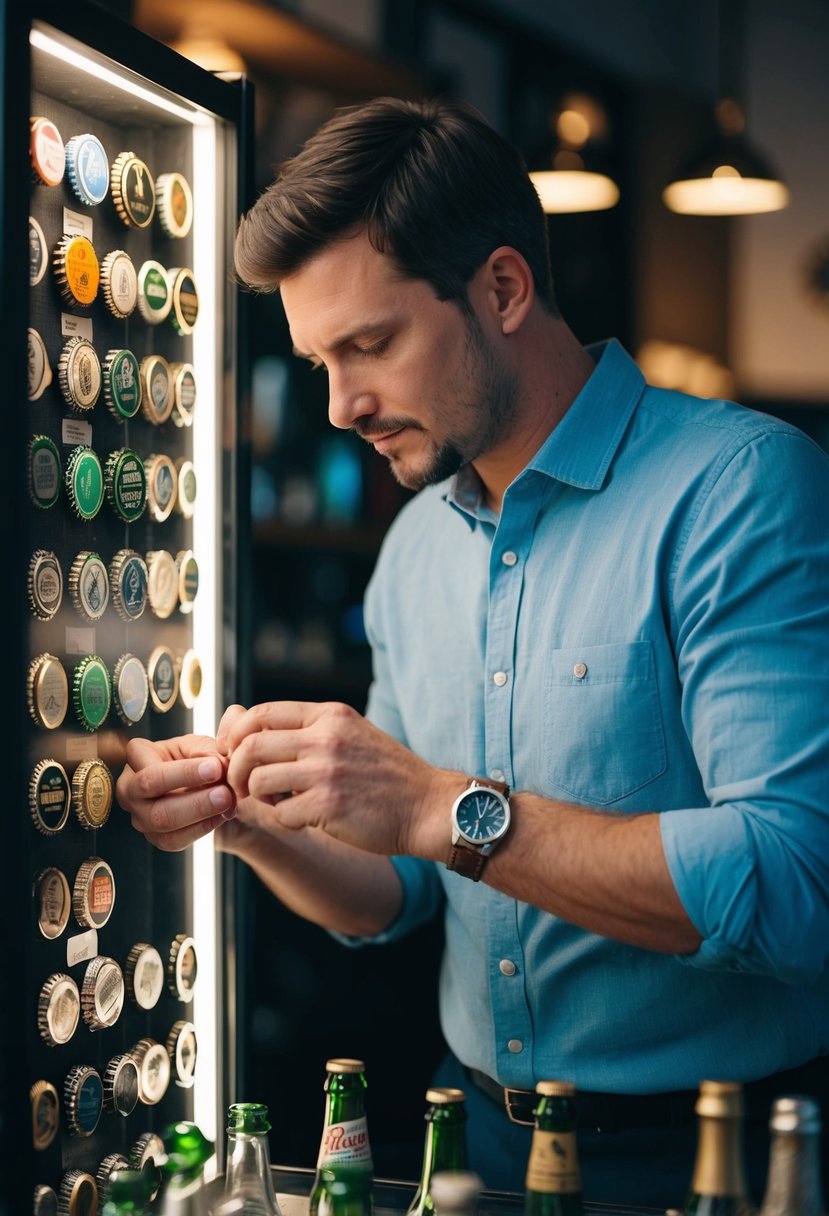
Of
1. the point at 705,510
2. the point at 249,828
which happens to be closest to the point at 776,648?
the point at 705,510

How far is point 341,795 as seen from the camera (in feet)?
4.63

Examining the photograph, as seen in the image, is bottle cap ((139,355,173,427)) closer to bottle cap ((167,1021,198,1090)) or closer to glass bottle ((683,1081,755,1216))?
bottle cap ((167,1021,198,1090))

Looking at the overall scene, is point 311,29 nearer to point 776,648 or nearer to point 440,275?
point 440,275

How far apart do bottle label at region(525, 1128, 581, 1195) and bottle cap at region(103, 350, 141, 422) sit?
857 millimetres

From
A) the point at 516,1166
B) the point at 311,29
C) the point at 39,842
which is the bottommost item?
the point at 516,1166

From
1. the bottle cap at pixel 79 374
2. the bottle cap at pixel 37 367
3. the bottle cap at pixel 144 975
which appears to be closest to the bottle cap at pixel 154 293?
the bottle cap at pixel 79 374

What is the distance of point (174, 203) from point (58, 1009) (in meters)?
0.91

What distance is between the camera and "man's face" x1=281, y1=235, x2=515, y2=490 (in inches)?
62.7

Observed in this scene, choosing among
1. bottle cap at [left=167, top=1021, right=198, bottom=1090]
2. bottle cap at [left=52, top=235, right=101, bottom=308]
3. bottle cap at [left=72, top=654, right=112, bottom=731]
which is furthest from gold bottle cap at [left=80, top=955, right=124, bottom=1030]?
bottle cap at [left=52, top=235, right=101, bottom=308]

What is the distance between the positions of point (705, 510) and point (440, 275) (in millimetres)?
407

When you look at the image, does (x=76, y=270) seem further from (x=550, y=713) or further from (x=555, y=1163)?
(x=555, y=1163)

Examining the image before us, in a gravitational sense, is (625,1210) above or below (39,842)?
below

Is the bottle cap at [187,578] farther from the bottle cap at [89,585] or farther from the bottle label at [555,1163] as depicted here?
the bottle label at [555,1163]

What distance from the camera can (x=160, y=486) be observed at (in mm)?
1636
